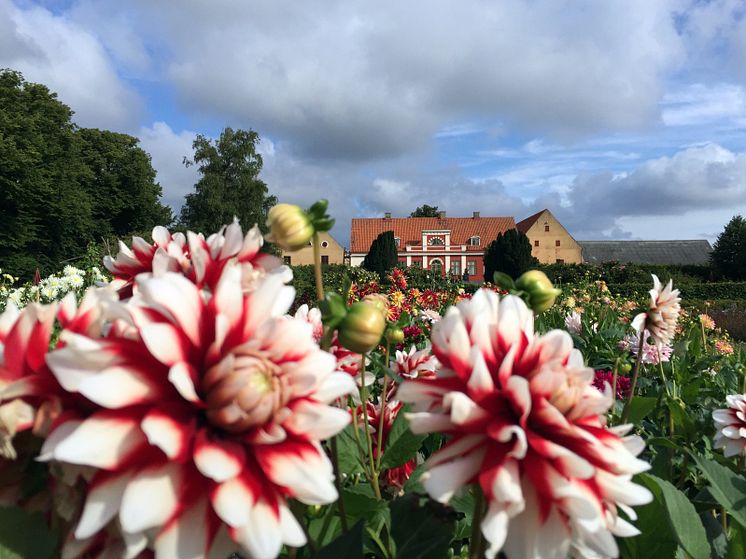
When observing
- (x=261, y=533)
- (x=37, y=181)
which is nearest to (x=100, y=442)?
(x=261, y=533)

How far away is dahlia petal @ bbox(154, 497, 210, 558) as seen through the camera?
17.2 inches

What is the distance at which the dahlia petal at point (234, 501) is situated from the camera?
0.43 m

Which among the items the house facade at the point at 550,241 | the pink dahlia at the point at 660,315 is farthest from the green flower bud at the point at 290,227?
the house facade at the point at 550,241

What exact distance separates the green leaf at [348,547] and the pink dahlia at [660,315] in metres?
→ 1.46

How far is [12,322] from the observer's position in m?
0.57

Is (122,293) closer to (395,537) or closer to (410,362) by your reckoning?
(395,537)

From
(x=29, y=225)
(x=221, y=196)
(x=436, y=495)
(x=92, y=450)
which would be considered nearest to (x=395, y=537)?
(x=436, y=495)

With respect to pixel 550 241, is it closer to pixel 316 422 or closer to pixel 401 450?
pixel 401 450

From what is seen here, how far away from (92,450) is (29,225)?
26.6 metres

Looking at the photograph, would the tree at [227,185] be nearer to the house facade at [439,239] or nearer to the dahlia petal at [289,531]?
the house facade at [439,239]

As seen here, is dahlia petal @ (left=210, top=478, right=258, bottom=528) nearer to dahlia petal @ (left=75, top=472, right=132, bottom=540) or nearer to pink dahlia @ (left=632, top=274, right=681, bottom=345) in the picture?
dahlia petal @ (left=75, top=472, right=132, bottom=540)

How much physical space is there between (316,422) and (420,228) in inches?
1966

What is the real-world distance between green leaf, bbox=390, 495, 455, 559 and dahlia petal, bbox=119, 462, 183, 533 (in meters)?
0.29

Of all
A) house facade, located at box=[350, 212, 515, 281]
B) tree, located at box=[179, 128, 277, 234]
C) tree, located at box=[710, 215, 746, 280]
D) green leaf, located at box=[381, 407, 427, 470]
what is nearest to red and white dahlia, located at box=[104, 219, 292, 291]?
green leaf, located at box=[381, 407, 427, 470]
